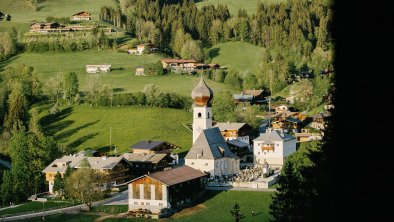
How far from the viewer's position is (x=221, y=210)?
50656 mm

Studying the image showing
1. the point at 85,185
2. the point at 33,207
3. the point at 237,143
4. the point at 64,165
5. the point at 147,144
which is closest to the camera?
the point at 85,185

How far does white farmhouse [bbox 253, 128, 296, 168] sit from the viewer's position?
68.2m

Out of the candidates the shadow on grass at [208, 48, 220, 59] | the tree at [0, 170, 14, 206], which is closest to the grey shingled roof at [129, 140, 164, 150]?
the tree at [0, 170, 14, 206]

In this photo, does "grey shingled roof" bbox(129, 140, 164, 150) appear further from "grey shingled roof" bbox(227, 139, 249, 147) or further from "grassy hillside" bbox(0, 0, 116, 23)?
"grassy hillside" bbox(0, 0, 116, 23)

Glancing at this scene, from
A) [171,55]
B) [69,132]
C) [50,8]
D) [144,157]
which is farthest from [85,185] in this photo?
[50,8]

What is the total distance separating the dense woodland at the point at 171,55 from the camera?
6932cm

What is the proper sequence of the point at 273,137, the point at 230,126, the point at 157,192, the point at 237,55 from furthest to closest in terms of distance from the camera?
the point at 237,55
the point at 230,126
the point at 273,137
the point at 157,192

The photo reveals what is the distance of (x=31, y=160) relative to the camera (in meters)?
65.6

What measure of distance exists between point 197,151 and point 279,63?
53421mm

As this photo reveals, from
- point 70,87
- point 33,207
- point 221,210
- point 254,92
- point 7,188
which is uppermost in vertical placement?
point 70,87

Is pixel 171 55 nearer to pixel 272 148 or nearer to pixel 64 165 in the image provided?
pixel 272 148

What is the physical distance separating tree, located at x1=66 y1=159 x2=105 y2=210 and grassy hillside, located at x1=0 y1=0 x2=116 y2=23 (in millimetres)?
89725

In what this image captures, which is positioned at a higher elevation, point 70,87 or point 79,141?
point 70,87

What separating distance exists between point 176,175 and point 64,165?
14.1m
